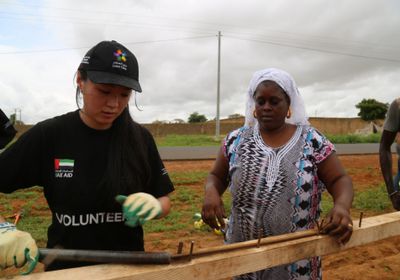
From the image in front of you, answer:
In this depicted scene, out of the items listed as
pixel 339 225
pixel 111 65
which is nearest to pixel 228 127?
pixel 339 225

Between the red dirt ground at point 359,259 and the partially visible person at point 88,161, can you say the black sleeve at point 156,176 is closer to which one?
the partially visible person at point 88,161

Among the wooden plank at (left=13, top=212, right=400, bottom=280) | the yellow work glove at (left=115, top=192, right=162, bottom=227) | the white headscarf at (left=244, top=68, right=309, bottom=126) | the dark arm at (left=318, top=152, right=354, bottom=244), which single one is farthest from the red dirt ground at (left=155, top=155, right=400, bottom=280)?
the yellow work glove at (left=115, top=192, right=162, bottom=227)

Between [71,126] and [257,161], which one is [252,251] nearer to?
[257,161]

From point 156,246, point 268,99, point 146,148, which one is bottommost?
point 156,246

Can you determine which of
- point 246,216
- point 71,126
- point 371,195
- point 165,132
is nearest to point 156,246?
point 246,216

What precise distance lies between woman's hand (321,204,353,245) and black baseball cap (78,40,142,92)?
1022 millimetres

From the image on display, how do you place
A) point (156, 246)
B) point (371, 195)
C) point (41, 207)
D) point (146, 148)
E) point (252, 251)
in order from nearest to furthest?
point (252, 251), point (146, 148), point (156, 246), point (41, 207), point (371, 195)

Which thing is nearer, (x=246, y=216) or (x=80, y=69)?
(x=80, y=69)

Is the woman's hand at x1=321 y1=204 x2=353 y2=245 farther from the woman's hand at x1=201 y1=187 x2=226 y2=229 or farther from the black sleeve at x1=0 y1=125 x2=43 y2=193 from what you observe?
the black sleeve at x1=0 y1=125 x2=43 y2=193

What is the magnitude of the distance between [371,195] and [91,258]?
794 cm

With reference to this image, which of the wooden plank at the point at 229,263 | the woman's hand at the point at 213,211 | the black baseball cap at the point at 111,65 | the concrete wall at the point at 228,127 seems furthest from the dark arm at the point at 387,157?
the concrete wall at the point at 228,127

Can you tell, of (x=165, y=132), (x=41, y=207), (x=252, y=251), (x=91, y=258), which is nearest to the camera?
(x=91, y=258)

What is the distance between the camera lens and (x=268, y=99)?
6.37 feet

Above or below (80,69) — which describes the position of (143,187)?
below
